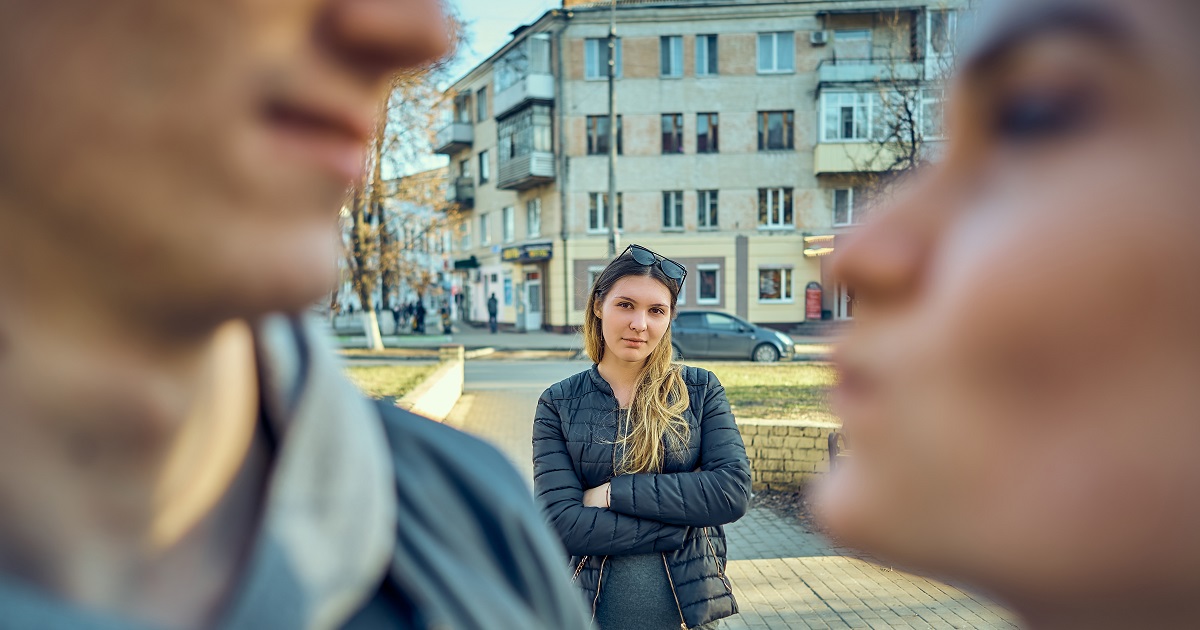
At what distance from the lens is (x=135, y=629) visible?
60 centimetres

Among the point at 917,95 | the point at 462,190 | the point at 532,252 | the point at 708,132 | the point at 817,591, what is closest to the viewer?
the point at 817,591

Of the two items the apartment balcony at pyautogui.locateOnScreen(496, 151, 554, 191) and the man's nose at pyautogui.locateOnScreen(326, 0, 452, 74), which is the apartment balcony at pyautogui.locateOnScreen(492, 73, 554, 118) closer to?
the apartment balcony at pyautogui.locateOnScreen(496, 151, 554, 191)

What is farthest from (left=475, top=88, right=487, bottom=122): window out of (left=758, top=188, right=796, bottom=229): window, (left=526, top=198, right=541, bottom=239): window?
(left=758, top=188, right=796, bottom=229): window

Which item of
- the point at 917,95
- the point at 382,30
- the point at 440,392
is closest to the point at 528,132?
the point at 440,392

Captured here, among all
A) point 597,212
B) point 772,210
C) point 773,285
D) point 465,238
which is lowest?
point 773,285

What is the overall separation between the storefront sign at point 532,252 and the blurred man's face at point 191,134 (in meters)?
33.5

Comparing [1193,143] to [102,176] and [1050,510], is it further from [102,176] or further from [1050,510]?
[102,176]

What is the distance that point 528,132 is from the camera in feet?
112

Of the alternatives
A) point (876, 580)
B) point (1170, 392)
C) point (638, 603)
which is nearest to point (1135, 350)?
point (1170, 392)

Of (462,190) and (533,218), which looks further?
(462,190)

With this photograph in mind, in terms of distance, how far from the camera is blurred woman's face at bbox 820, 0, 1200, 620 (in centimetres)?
38

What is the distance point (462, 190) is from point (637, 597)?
4201 centimetres

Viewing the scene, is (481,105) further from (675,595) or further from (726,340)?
(675,595)

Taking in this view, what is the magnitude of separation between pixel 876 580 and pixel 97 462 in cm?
608
